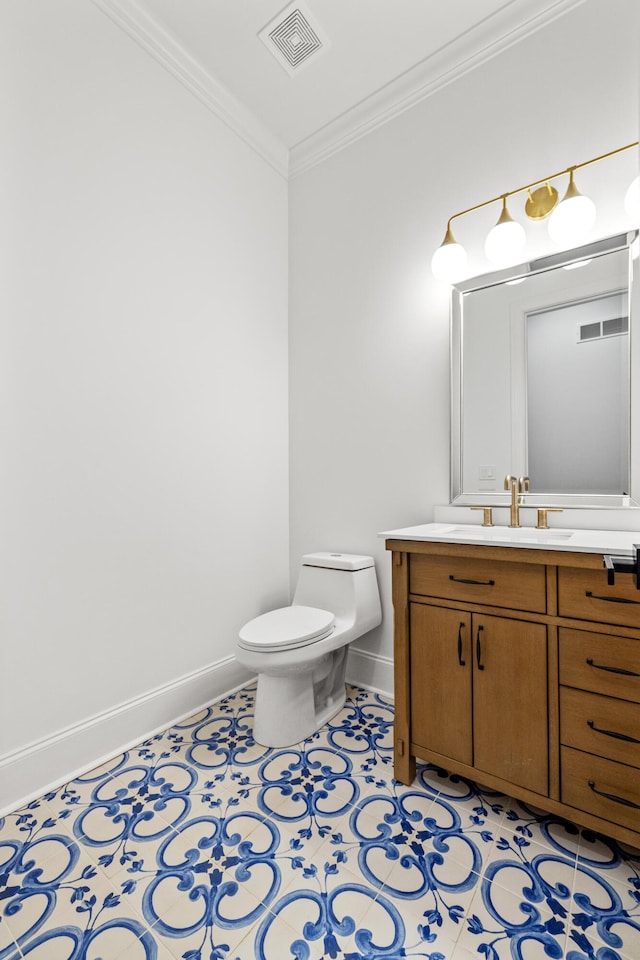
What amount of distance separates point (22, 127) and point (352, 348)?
1.48 m

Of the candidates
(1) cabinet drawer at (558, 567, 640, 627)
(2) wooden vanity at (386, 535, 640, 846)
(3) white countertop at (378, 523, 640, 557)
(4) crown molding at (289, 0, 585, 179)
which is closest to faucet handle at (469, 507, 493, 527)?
(3) white countertop at (378, 523, 640, 557)

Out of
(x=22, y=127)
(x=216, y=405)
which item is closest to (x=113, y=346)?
(x=216, y=405)

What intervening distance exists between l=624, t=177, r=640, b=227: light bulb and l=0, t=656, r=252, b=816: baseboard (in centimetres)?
237

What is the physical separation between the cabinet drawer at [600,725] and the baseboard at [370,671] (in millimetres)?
1024

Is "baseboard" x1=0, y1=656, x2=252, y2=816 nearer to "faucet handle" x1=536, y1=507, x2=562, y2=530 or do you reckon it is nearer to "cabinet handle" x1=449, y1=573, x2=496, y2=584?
"cabinet handle" x1=449, y1=573, x2=496, y2=584

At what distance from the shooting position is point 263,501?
240cm

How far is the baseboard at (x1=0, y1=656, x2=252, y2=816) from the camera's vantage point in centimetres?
143

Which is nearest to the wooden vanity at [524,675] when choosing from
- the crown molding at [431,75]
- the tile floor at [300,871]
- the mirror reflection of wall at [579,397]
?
the tile floor at [300,871]

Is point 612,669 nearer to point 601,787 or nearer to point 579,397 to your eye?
point 601,787

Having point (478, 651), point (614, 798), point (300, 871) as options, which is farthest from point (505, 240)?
point (300, 871)

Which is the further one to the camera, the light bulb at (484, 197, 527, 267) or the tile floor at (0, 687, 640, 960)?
the light bulb at (484, 197, 527, 267)

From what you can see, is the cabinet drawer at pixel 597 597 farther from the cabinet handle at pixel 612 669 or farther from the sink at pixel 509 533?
the sink at pixel 509 533

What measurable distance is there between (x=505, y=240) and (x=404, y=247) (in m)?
0.53

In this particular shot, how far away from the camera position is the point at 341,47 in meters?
1.93
